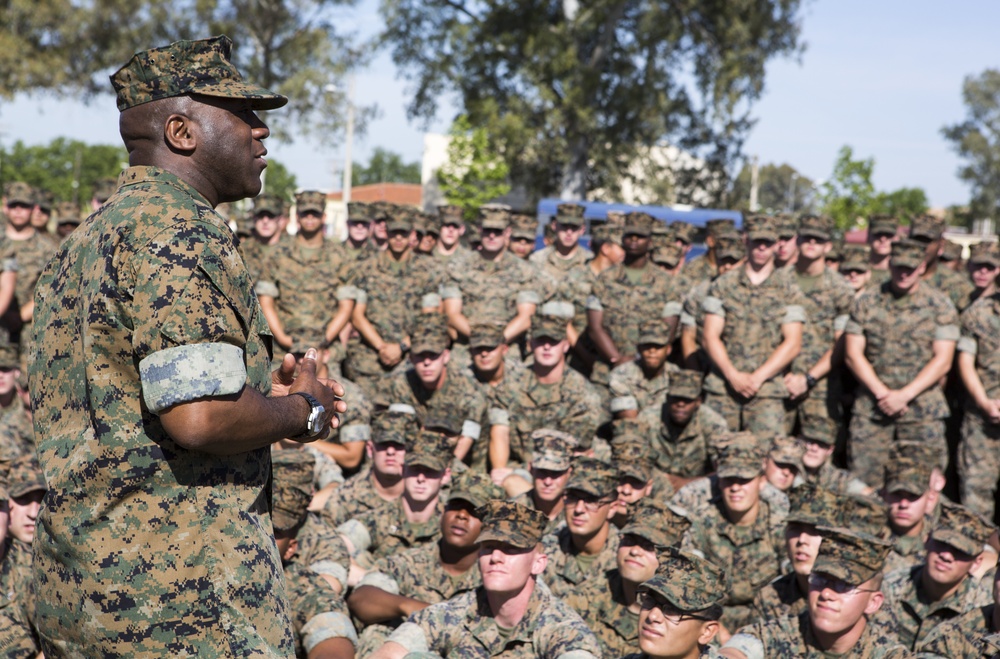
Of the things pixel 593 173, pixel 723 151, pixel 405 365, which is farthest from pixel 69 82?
pixel 405 365

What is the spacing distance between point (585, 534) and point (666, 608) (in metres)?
1.19

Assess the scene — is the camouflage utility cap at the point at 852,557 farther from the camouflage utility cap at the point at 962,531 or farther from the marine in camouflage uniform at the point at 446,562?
the marine in camouflage uniform at the point at 446,562

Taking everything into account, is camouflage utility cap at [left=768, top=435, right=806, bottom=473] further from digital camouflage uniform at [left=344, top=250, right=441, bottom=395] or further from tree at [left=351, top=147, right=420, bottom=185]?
tree at [left=351, top=147, right=420, bottom=185]

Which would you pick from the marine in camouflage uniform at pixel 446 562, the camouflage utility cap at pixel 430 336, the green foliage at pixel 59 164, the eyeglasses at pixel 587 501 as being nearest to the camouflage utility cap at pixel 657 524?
the eyeglasses at pixel 587 501

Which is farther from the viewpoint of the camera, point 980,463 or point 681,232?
point 681,232

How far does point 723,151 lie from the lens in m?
22.5

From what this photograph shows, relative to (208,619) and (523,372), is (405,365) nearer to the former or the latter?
(523,372)

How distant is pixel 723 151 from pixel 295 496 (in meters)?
19.2

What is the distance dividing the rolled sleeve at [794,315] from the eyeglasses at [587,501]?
7.97 ft

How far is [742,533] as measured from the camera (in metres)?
5.52

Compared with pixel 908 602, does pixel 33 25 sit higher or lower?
Answer: higher

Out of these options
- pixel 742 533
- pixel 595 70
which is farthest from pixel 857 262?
pixel 595 70

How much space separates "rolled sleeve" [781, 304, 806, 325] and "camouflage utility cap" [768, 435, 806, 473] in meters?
1.00

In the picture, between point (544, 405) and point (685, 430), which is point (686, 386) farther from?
point (544, 405)
